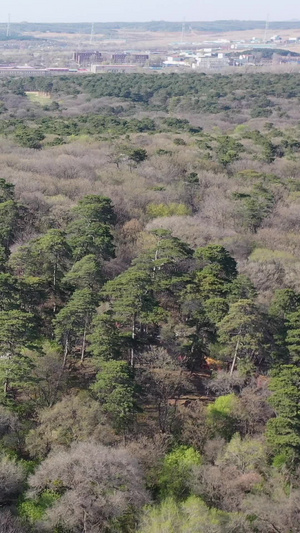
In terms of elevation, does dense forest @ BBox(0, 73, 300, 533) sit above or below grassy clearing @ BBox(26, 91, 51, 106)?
below

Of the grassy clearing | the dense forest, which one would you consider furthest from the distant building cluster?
the dense forest

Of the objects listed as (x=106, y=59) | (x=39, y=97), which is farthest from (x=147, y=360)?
(x=106, y=59)

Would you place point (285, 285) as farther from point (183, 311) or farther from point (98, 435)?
point (98, 435)

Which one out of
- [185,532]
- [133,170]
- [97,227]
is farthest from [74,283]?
[133,170]

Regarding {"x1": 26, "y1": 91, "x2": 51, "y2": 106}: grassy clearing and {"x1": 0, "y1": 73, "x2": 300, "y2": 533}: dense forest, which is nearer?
{"x1": 0, "y1": 73, "x2": 300, "y2": 533}: dense forest

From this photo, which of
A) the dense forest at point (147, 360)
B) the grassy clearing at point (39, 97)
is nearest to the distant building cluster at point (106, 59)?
the grassy clearing at point (39, 97)

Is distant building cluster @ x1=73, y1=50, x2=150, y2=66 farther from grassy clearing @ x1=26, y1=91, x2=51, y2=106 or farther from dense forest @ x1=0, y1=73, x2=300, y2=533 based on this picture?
dense forest @ x1=0, y1=73, x2=300, y2=533

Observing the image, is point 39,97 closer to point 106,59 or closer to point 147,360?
point 106,59

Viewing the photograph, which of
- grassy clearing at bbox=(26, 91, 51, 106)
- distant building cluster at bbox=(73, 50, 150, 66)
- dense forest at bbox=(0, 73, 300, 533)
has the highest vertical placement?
distant building cluster at bbox=(73, 50, 150, 66)
